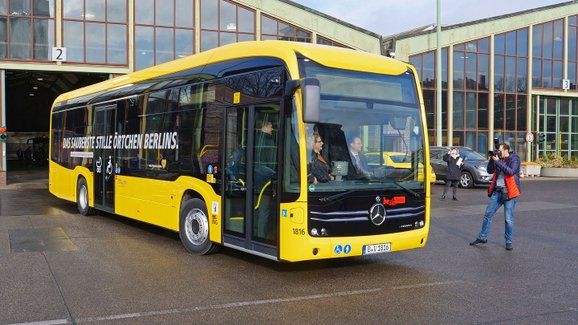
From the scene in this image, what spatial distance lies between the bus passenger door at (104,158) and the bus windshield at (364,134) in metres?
6.29

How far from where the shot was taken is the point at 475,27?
37.5 meters

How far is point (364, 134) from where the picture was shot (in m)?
7.02

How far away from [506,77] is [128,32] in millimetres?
25449

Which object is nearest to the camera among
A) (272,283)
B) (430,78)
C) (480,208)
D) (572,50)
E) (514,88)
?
(272,283)

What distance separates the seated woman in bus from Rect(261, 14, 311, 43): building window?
24.8 metres

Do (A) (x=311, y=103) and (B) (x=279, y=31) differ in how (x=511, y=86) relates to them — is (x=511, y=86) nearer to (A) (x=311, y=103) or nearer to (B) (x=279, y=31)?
(B) (x=279, y=31)

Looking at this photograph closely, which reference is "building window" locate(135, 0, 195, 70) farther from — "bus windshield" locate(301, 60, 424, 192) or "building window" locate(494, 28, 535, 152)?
"bus windshield" locate(301, 60, 424, 192)

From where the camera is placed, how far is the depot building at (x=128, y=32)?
2644cm

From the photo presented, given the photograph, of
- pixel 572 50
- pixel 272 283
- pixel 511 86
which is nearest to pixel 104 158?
pixel 272 283

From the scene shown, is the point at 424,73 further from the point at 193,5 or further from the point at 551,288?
the point at 551,288

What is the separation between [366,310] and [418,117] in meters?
2.98

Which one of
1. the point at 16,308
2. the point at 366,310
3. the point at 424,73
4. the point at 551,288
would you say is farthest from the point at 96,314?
the point at 424,73

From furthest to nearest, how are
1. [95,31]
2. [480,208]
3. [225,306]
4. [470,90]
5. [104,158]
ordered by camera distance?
[470,90], [95,31], [480,208], [104,158], [225,306]

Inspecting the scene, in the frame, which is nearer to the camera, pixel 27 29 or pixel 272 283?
pixel 272 283
